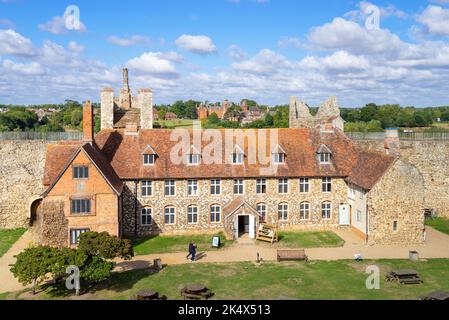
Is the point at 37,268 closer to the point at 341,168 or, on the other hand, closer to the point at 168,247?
the point at 168,247

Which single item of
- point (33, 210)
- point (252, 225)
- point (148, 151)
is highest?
point (148, 151)

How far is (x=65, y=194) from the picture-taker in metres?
32.5

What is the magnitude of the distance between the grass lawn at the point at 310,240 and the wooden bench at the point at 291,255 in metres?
3.13

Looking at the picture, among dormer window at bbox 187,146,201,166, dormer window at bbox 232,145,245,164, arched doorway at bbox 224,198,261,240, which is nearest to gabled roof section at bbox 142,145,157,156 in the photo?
dormer window at bbox 187,146,201,166

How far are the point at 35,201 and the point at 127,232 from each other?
11.3 meters

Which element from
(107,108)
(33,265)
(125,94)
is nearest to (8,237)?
(107,108)

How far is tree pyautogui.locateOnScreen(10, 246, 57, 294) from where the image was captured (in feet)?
76.7

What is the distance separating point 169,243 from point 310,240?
1113cm

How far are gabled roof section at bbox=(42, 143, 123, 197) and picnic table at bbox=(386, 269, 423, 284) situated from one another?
19.5m

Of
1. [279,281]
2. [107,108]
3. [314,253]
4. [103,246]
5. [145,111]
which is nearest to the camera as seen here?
[103,246]

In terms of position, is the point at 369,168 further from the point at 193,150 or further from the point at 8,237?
the point at 8,237

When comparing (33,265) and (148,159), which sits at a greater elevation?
(148,159)

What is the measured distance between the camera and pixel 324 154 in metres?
39.2

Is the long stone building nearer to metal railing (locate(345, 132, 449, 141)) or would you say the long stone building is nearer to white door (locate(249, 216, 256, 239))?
white door (locate(249, 216, 256, 239))
